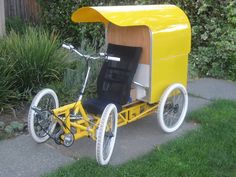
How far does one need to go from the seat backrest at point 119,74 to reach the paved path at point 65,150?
0.51 m

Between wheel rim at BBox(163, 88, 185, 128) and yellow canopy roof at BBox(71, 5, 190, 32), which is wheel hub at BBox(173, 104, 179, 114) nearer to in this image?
wheel rim at BBox(163, 88, 185, 128)

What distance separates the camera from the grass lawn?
154 inches

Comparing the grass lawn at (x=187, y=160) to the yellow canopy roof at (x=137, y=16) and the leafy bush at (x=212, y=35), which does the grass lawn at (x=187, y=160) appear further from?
the leafy bush at (x=212, y=35)

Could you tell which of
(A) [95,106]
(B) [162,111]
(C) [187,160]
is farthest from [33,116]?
(C) [187,160]

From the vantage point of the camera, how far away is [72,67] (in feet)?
20.7

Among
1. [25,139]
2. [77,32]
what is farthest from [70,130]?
[77,32]

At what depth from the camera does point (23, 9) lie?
1151 centimetres

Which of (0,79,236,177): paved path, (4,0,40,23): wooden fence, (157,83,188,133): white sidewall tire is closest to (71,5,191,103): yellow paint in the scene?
(157,83,188,133): white sidewall tire

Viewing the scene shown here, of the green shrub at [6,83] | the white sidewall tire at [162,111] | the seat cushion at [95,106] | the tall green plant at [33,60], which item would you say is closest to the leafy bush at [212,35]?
the tall green plant at [33,60]

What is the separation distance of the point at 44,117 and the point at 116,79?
1.07 m

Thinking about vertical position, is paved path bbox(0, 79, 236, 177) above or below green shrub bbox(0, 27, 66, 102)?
below

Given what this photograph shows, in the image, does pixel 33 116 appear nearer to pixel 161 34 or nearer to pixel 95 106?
pixel 95 106

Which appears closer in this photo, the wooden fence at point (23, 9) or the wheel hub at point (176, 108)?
the wheel hub at point (176, 108)

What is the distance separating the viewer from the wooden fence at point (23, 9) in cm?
1125
